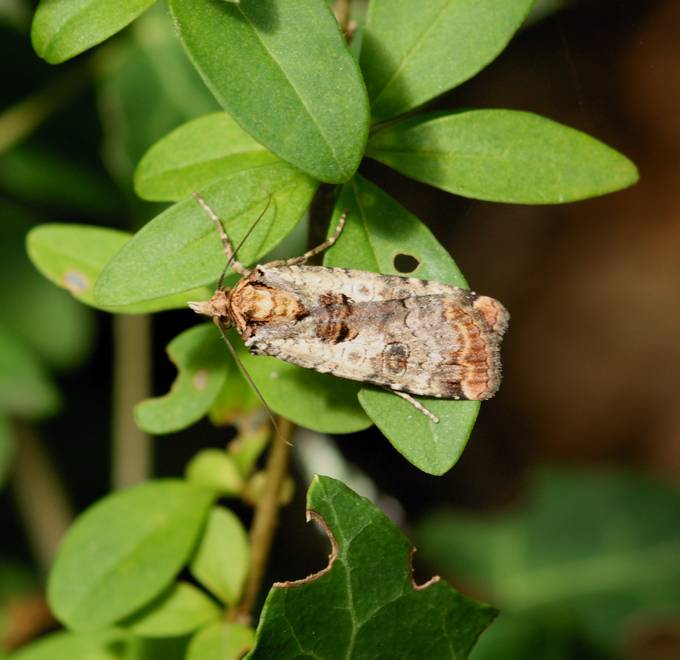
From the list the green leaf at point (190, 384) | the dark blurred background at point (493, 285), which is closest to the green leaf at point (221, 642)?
the green leaf at point (190, 384)

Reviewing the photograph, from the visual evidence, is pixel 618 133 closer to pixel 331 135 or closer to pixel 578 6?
pixel 578 6

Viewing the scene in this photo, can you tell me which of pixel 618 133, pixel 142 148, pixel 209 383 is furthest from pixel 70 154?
pixel 618 133

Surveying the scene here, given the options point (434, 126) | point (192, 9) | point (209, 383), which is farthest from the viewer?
point (209, 383)

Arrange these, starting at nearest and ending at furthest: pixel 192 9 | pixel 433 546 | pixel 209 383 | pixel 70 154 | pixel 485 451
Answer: pixel 192 9 < pixel 209 383 < pixel 70 154 < pixel 433 546 < pixel 485 451

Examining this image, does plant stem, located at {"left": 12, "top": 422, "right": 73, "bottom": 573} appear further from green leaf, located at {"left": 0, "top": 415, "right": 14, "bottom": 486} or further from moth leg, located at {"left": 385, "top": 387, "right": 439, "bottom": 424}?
moth leg, located at {"left": 385, "top": 387, "right": 439, "bottom": 424}

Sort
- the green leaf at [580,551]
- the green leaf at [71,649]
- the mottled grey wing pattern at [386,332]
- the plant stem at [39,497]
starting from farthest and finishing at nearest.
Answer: the green leaf at [580,551]
the plant stem at [39,497]
the green leaf at [71,649]
the mottled grey wing pattern at [386,332]

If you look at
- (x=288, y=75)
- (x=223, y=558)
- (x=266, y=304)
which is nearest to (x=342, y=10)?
(x=288, y=75)

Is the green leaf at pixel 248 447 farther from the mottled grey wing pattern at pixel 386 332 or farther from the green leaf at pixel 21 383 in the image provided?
the green leaf at pixel 21 383
